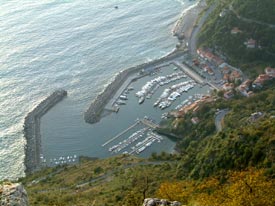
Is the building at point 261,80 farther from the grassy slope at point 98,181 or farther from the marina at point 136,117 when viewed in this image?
Result: the grassy slope at point 98,181

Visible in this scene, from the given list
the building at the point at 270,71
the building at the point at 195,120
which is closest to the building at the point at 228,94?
the building at the point at 270,71

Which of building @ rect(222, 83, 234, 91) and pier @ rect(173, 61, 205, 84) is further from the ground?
pier @ rect(173, 61, 205, 84)

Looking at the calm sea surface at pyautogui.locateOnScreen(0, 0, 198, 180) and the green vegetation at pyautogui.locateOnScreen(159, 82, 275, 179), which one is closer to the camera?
the green vegetation at pyautogui.locateOnScreen(159, 82, 275, 179)

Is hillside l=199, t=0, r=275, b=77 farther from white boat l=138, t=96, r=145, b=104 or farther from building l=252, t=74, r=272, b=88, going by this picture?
white boat l=138, t=96, r=145, b=104

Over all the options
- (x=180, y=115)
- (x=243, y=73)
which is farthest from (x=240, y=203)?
(x=243, y=73)

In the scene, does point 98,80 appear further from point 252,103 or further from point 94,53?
point 252,103

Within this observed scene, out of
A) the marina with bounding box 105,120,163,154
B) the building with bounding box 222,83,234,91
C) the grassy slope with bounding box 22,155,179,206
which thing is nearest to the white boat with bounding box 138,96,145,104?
the marina with bounding box 105,120,163,154
